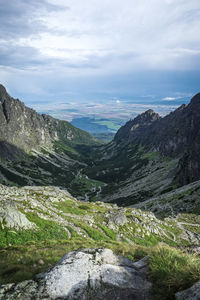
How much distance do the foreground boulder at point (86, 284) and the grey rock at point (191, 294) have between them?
1698 millimetres

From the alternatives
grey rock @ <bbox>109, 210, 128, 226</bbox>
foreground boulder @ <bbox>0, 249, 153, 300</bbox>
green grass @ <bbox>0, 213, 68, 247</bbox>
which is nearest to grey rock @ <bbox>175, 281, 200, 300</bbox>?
foreground boulder @ <bbox>0, 249, 153, 300</bbox>

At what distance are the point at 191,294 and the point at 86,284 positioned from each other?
4992 millimetres

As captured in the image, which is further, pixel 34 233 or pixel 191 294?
pixel 34 233

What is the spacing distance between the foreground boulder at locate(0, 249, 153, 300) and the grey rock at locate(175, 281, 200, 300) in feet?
5.57

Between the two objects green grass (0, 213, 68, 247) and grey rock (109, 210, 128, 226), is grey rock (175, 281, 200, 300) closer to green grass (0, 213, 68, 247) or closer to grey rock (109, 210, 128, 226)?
green grass (0, 213, 68, 247)

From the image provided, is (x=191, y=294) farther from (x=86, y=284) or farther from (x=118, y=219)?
(x=118, y=219)

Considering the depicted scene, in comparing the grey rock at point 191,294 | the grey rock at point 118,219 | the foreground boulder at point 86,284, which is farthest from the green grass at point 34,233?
the grey rock at point 191,294

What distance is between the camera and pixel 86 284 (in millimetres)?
10164

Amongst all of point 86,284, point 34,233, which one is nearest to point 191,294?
point 86,284

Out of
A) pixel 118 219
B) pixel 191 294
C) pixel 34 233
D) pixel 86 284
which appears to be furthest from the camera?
pixel 118 219

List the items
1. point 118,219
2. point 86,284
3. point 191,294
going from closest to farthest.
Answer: point 191,294 < point 86,284 < point 118,219

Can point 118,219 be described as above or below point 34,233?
below

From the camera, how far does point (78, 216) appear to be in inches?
1697

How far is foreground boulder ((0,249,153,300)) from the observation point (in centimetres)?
952
